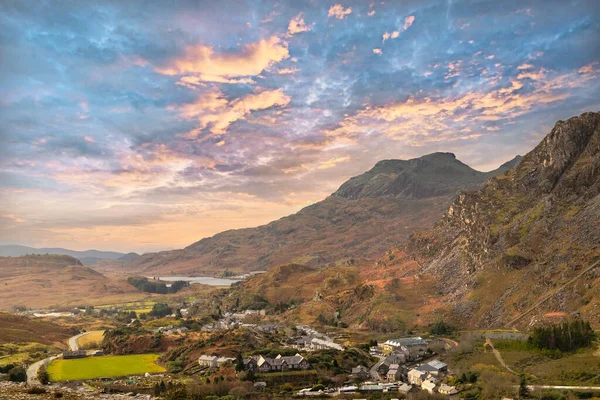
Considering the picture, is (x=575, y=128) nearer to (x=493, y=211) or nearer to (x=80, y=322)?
(x=493, y=211)

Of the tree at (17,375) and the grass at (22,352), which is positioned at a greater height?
the tree at (17,375)

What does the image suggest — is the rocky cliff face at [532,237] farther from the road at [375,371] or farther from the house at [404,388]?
the house at [404,388]

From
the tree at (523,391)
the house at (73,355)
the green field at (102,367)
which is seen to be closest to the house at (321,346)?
the green field at (102,367)

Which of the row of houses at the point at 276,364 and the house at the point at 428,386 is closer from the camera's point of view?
the house at the point at 428,386

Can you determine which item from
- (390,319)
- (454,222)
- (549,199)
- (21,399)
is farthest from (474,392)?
(454,222)

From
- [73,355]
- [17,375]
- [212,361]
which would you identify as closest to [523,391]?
[212,361]

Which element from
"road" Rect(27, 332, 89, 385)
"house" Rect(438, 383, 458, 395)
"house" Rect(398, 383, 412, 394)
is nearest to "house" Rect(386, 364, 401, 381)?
"house" Rect(398, 383, 412, 394)

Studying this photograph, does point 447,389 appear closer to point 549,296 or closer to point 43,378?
point 549,296
